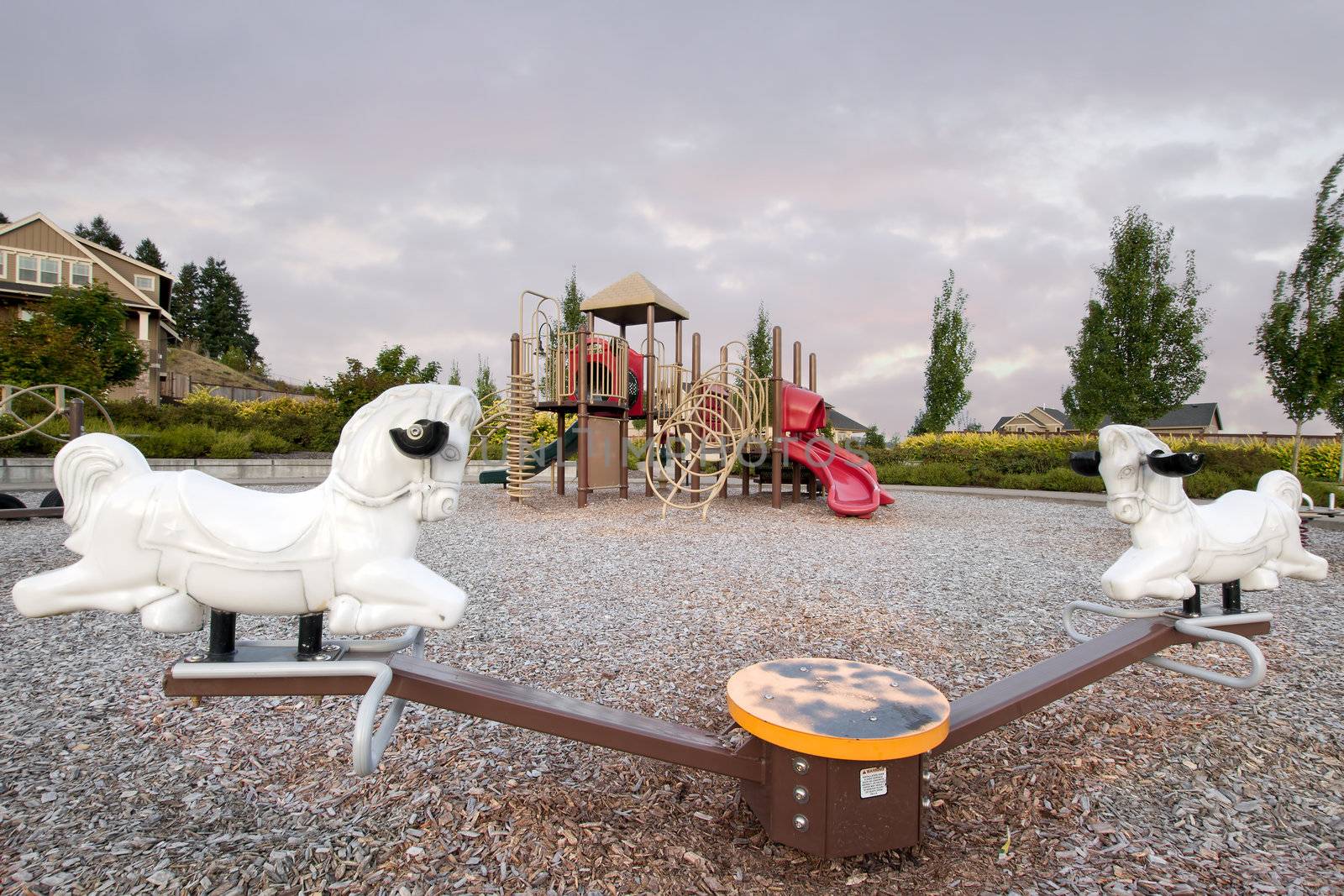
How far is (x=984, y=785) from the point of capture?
2.39 meters

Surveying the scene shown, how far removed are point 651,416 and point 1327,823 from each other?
32.7ft

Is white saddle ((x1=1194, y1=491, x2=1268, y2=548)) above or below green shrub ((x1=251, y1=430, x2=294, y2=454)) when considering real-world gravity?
below

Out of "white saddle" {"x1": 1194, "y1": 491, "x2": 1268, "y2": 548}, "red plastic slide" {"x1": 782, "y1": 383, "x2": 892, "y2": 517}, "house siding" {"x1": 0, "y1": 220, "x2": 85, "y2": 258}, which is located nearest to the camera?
"white saddle" {"x1": 1194, "y1": 491, "x2": 1268, "y2": 548}

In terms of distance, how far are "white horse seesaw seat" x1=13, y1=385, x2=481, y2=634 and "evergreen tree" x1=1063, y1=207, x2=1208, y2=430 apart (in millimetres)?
19450

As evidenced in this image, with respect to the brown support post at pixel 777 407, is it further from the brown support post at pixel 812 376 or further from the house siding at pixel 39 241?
the house siding at pixel 39 241

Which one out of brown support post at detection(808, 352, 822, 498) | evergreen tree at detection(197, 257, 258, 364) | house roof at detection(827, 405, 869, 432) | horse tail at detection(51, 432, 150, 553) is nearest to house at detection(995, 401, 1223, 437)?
house roof at detection(827, 405, 869, 432)

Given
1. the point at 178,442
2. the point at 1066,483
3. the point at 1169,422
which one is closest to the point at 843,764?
the point at 1066,483

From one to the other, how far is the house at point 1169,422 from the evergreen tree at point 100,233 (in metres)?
69.4

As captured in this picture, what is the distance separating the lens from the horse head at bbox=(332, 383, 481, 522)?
1707 mm

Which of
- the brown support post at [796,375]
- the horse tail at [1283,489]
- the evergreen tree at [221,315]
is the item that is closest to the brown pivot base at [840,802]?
the horse tail at [1283,489]

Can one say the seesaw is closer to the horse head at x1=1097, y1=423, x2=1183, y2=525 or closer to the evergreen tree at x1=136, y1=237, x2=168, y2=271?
the horse head at x1=1097, y1=423, x2=1183, y2=525

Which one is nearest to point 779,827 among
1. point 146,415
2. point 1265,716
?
point 1265,716

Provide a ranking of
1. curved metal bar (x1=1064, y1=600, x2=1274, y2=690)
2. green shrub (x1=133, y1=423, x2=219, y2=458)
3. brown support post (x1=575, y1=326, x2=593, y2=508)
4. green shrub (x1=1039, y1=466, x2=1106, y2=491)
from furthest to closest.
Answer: green shrub (x1=133, y1=423, x2=219, y2=458) < green shrub (x1=1039, y1=466, x2=1106, y2=491) < brown support post (x1=575, y1=326, x2=593, y2=508) < curved metal bar (x1=1064, y1=600, x2=1274, y2=690)

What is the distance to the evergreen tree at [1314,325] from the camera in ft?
39.8
